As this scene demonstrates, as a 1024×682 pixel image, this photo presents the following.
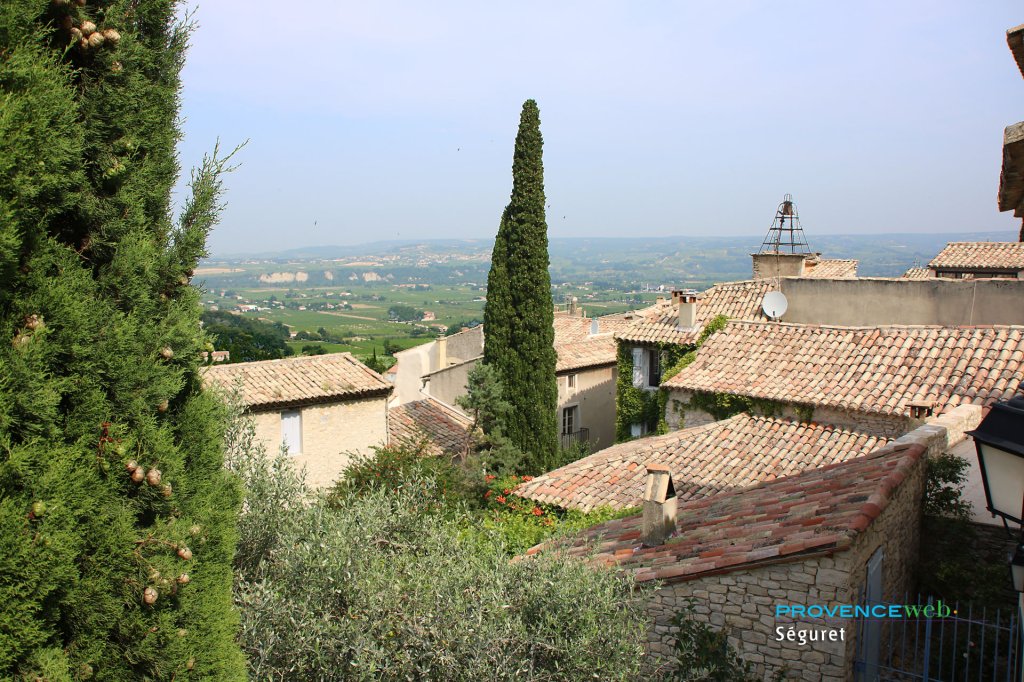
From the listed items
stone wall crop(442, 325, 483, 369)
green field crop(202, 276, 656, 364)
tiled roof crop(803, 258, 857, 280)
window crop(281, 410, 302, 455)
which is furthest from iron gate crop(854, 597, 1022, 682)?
green field crop(202, 276, 656, 364)

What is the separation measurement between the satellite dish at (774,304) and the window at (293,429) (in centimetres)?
1269

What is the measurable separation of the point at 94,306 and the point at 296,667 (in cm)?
277

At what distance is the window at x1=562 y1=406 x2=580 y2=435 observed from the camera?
2762cm

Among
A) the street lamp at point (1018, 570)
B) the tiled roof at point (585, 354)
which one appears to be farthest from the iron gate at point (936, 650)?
the tiled roof at point (585, 354)

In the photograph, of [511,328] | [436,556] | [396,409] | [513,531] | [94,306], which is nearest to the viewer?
[94,306]

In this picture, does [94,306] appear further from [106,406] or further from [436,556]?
[436,556]

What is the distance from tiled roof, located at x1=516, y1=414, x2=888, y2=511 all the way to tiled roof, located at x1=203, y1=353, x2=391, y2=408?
731 centimetres

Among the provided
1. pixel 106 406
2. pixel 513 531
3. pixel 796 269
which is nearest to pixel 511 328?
pixel 796 269

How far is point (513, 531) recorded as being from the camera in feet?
38.5

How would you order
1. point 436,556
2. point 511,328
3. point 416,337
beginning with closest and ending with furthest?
point 436,556 < point 511,328 < point 416,337

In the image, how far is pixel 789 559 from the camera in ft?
19.3

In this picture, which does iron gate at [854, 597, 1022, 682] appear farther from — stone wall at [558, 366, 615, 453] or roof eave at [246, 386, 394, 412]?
stone wall at [558, 366, 615, 453]

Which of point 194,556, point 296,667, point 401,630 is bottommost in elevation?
point 296,667

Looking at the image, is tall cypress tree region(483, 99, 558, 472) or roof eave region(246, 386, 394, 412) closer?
roof eave region(246, 386, 394, 412)
